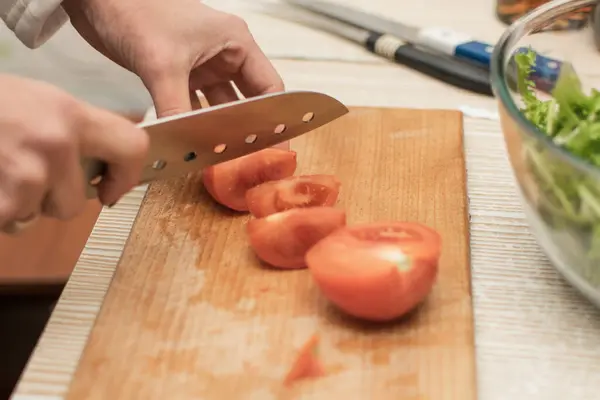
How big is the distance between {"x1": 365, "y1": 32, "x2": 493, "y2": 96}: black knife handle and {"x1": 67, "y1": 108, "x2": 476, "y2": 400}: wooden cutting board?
200mm

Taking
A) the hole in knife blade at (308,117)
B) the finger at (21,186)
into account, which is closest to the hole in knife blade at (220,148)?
the hole in knife blade at (308,117)

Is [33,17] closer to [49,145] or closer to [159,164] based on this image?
[159,164]

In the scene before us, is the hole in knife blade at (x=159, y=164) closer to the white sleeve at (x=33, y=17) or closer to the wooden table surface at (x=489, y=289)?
the wooden table surface at (x=489, y=289)

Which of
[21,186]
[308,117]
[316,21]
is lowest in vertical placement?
[316,21]

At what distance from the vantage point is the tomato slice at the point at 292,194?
83cm

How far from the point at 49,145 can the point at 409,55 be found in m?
0.68

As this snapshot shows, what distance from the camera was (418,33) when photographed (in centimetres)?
120

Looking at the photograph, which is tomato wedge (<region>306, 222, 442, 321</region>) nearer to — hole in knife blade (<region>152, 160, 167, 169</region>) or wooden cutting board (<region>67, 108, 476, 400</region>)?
wooden cutting board (<region>67, 108, 476, 400</region>)

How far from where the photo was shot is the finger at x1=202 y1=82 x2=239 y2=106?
39.8 inches

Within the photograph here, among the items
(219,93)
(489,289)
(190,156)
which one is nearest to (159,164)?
(190,156)


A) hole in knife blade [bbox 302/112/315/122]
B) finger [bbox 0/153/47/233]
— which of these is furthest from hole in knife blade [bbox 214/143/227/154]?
finger [bbox 0/153/47/233]

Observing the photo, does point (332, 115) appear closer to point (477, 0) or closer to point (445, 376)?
point (445, 376)

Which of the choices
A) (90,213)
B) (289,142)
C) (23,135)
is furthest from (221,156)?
(90,213)

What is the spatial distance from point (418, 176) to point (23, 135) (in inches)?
18.5
